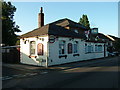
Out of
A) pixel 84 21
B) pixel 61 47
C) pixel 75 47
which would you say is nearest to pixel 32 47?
pixel 61 47

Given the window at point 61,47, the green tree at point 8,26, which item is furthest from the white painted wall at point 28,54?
the green tree at point 8,26

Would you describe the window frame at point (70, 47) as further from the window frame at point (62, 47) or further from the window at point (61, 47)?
the window at point (61, 47)

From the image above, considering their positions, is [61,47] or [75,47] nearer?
[61,47]

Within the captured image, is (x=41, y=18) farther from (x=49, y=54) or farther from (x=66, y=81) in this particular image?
(x=66, y=81)

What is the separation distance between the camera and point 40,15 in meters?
22.7

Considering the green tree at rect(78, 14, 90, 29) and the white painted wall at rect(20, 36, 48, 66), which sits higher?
the green tree at rect(78, 14, 90, 29)

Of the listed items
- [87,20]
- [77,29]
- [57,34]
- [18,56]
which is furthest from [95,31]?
[87,20]

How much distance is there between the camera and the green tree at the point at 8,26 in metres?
26.5

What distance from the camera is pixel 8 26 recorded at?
27281 millimetres

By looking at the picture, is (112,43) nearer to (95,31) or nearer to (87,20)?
(87,20)

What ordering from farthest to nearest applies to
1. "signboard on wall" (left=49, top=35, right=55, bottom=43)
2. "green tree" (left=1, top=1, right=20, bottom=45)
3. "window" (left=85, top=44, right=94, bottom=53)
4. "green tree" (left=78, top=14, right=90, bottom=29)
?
"green tree" (left=78, top=14, right=90, bottom=29), "green tree" (left=1, top=1, right=20, bottom=45), "window" (left=85, top=44, right=94, bottom=53), "signboard on wall" (left=49, top=35, right=55, bottom=43)

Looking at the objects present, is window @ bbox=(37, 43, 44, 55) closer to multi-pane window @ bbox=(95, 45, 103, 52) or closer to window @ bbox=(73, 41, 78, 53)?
window @ bbox=(73, 41, 78, 53)

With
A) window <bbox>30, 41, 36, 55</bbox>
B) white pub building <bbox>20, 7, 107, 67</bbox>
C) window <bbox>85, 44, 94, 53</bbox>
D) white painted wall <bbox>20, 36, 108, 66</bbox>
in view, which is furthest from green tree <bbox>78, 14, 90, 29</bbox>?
window <bbox>30, 41, 36, 55</bbox>

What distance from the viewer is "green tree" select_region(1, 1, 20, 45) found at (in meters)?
26.5
